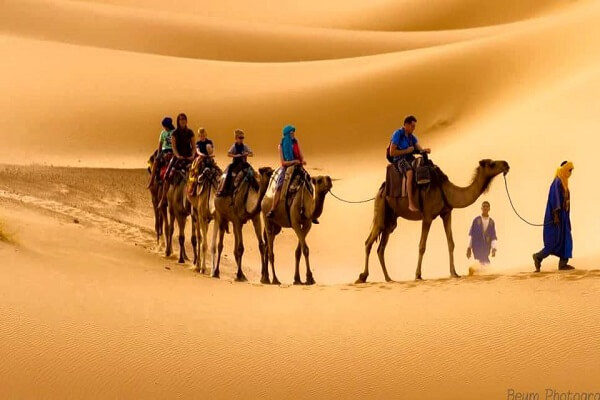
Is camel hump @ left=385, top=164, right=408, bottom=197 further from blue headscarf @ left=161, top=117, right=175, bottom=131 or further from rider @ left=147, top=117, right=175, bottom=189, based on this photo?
rider @ left=147, top=117, right=175, bottom=189

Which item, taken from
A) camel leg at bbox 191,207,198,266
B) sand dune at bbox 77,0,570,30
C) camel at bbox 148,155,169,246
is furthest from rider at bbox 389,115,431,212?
sand dune at bbox 77,0,570,30

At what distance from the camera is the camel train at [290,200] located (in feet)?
47.2

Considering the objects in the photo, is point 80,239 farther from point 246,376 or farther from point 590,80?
point 590,80

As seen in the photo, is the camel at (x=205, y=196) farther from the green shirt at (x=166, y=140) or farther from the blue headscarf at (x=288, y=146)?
the blue headscarf at (x=288, y=146)

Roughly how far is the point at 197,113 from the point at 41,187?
11986mm

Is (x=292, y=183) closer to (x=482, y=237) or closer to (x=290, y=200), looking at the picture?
(x=290, y=200)

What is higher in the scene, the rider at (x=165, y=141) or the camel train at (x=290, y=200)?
the rider at (x=165, y=141)

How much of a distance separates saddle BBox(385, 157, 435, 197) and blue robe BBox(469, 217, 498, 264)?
2.47 meters

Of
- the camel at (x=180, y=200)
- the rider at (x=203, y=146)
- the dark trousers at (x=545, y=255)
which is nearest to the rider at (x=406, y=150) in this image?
the dark trousers at (x=545, y=255)

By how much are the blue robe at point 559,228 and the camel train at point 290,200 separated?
3.13 feet

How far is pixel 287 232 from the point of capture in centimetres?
2475

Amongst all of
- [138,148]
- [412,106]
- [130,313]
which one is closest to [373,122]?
[412,106]

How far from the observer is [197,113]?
121ft

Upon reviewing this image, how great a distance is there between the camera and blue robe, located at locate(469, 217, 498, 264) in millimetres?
16656
